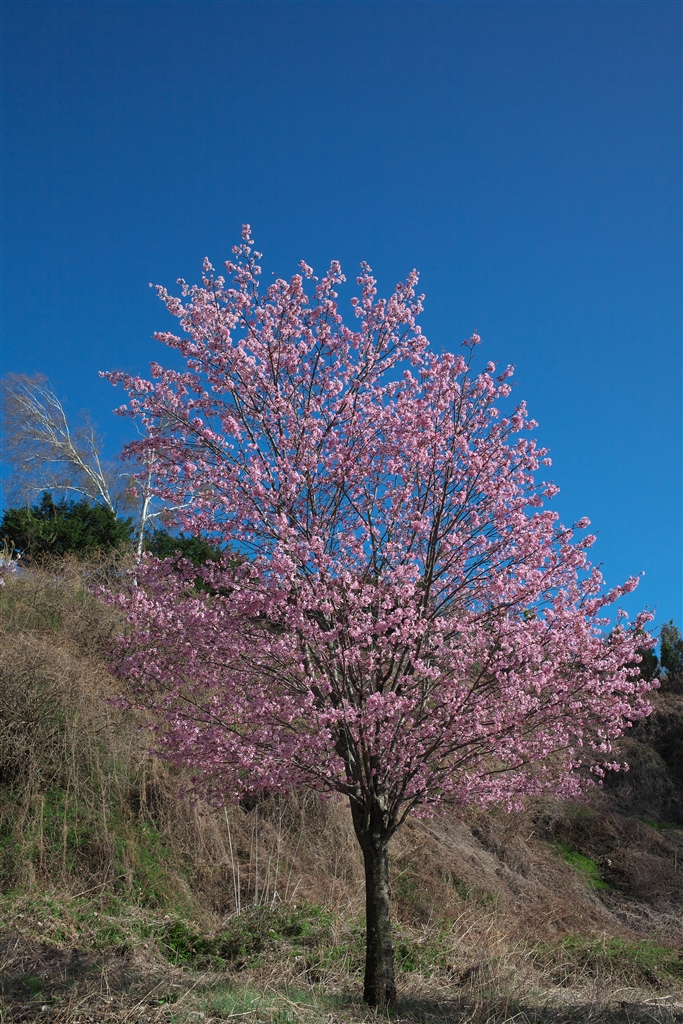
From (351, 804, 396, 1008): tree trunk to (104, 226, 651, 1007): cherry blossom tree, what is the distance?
15mm

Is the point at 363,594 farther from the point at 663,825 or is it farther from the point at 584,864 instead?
the point at 663,825

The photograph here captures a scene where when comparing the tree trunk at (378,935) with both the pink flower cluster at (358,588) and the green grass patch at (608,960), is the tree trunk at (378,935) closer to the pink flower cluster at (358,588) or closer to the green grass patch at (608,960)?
the pink flower cluster at (358,588)

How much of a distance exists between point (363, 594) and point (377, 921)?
2424 millimetres

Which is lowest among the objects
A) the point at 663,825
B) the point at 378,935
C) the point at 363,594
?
the point at 378,935

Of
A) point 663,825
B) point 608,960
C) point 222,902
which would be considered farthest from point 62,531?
point 663,825

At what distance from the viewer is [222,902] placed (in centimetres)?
694

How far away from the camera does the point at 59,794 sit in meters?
7.31

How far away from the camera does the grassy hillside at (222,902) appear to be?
16.6 ft

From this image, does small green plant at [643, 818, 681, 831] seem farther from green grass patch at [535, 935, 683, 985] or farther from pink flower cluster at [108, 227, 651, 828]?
pink flower cluster at [108, 227, 651, 828]

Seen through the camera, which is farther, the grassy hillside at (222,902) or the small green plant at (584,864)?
the small green plant at (584,864)

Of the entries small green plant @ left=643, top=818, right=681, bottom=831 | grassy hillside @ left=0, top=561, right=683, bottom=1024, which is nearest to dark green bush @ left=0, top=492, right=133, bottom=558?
grassy hillside @ left=0, top=561, right=683, bottom=1024

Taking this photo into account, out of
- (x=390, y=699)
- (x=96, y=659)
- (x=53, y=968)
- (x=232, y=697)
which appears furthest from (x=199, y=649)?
(x=96, y=659)

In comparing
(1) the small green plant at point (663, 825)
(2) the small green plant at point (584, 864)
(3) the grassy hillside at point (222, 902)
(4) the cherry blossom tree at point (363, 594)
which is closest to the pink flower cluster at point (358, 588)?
(4) the cherry blossom tree at point (363, 594)

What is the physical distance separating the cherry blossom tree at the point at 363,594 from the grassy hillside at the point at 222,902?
1.22 metres
